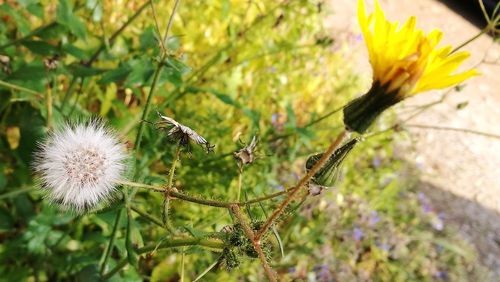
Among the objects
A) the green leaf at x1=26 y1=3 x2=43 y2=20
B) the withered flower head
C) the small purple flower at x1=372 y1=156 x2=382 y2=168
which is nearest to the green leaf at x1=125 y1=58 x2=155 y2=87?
the green leaf at x1=26 y1=3 x2=43 y2=20

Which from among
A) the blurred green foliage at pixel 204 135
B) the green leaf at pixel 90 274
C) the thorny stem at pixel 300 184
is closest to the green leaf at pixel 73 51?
the blurred green foliage at pixel 204 135

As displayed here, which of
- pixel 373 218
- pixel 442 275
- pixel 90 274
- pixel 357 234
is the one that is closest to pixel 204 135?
pixel 90 274

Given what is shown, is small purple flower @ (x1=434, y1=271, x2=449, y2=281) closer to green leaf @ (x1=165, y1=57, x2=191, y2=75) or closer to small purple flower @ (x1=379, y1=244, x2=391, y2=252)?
small purple flower @ (x1=379, y1=244, x2=391, y2=252)

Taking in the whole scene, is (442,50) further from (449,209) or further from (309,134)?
(449,209)

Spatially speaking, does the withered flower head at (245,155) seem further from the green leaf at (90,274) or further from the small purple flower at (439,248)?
the small purple flower at (439,248)

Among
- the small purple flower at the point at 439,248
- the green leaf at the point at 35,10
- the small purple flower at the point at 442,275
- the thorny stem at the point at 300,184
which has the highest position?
the green leaf at the point at 35,10

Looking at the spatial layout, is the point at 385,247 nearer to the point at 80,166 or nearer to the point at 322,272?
the point at 322,272
